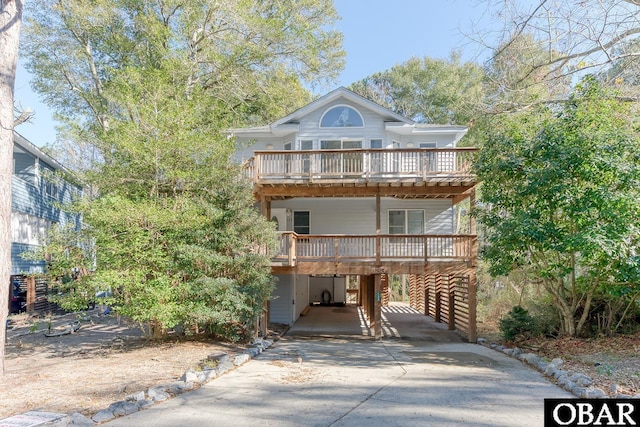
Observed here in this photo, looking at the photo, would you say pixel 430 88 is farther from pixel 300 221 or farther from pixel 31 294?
pixel 31 294

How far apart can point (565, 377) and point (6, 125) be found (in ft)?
34.2

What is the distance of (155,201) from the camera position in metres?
9.41

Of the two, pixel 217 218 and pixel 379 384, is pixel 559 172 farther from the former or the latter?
pixel 217 218

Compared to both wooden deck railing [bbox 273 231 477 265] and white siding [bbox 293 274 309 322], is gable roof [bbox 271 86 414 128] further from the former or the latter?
white siding [bbox 293 274 309 322]

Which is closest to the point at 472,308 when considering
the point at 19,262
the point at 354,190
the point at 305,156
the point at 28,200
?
the point at 354,190

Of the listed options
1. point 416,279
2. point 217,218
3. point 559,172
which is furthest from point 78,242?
point 416,279

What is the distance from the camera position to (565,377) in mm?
6691

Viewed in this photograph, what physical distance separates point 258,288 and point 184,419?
16.6 ft

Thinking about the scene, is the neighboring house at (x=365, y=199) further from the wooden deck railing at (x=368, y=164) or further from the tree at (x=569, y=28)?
the tree at (x=569, y=28)

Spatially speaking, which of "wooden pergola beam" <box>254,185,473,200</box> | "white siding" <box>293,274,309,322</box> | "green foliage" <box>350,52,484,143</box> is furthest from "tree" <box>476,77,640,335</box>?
"green foliage" <box>350,52,484,143</box>

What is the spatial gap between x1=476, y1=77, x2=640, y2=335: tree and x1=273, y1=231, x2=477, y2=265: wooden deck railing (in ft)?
6.40

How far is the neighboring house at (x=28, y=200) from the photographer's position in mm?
16000

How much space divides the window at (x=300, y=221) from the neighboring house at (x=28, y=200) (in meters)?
9.11

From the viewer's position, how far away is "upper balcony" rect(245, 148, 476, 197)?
482 inches
